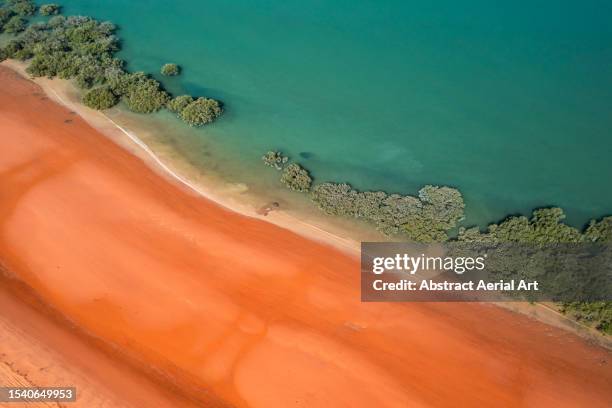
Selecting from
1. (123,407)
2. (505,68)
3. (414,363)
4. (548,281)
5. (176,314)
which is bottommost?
(123,407)

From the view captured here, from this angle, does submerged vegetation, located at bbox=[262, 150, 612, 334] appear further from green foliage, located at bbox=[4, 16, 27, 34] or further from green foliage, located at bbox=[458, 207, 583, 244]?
green foliage, located at bbox=[4, 16, 27, 34]

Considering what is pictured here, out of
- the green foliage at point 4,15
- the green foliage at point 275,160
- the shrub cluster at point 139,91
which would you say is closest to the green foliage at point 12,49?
the green foliage at point 4,15

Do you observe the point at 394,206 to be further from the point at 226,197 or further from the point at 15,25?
the point at 15,25

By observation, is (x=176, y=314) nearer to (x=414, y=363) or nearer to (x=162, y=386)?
(x=162, y=386)

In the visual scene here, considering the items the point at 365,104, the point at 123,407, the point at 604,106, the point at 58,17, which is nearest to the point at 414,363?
the point at 123,407

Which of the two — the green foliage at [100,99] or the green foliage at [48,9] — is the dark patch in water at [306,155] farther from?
the green foliage at [48,9]

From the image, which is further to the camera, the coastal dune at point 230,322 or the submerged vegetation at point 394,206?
the submerged vegetation at point 394,206
